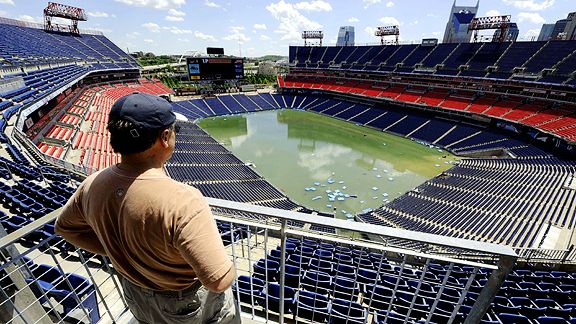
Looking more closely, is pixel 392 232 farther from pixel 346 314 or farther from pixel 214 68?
pixel 214 68

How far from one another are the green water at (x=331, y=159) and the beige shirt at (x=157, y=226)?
13237mm

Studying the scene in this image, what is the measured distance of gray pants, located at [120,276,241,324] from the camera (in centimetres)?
131

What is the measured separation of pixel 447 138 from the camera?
2438cm

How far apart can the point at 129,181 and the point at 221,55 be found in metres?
40.1

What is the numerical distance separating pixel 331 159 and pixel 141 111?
20720 mm

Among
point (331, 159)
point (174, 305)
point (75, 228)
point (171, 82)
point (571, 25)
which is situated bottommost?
point (331, 159)

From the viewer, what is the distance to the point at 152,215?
99 centimetres

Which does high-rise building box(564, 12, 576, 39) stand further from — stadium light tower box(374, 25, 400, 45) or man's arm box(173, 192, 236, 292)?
man's arm box(173, 192, 236, 292)

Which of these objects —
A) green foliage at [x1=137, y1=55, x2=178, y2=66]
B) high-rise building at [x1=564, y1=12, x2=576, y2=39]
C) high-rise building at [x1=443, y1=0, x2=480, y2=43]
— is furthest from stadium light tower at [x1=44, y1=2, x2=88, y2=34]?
high-rise building at [x1=443, y1=0, x2=480, y2=43]

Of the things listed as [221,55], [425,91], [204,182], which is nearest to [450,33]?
[425,91]

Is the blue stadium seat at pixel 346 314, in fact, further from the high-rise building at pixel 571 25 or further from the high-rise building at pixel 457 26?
the high-rise building at pixel 457 26

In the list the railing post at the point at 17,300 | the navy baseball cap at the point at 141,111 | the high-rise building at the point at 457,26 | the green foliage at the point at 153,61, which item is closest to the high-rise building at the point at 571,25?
the high-rise building at the point at 457,26

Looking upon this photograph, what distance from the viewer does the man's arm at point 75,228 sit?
4.40ft

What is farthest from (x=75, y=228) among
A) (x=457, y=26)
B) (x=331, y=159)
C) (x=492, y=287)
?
(x=457, y=26)
